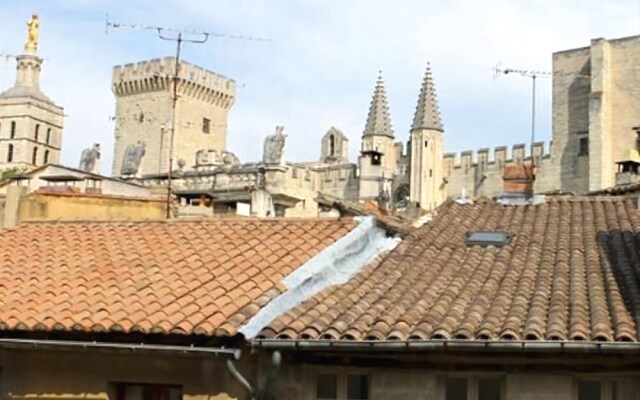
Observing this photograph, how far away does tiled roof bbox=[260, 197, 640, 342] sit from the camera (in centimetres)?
1017

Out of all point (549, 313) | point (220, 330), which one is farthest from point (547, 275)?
point (220, 330)

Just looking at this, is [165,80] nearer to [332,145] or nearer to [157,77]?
[157,77]

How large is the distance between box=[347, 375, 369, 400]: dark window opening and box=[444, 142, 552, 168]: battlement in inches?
2049

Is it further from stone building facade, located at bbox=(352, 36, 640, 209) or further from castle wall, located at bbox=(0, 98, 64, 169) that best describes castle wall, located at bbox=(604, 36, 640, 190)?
castle wall, located at bbox=(0, 98, 64, 169)

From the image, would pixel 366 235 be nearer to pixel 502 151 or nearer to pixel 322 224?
pixel 322 224

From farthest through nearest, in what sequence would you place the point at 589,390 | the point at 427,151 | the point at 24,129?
the point at 24,129 < the point at 427,151 < the point at 589,390

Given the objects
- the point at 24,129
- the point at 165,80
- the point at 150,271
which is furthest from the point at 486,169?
the point at 24,129

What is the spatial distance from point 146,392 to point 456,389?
11.1 feet

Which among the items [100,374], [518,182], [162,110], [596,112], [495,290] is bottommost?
[100,374]

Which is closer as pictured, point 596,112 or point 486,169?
point 596,112

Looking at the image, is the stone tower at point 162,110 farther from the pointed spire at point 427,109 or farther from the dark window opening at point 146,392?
the dark window opening at point 146,392

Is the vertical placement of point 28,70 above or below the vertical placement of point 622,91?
above

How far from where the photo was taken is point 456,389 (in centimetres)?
1052

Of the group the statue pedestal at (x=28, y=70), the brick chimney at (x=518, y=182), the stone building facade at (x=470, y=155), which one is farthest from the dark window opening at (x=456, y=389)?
the statue pedestal at (x=28, y=70)
